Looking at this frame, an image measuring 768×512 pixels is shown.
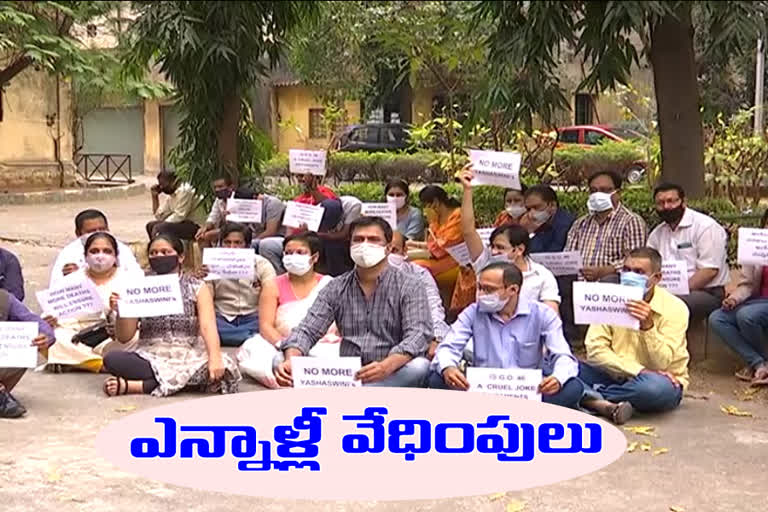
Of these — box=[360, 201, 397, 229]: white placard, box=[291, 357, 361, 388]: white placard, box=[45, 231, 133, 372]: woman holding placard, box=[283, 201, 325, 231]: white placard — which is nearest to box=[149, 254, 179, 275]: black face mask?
box=[45, 231, 133, 372]: woman holding placard

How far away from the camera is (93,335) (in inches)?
268

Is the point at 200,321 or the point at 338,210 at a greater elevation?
the point at 338,210

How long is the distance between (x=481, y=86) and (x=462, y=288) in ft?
4.82

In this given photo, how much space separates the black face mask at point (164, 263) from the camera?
6441 millimetres

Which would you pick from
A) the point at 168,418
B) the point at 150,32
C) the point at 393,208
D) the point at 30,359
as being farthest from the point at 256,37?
the point at 168,418

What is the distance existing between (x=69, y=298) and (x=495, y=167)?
115 inches

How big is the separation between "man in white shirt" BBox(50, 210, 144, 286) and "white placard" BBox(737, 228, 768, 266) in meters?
3.78

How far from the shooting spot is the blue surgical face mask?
5719mm

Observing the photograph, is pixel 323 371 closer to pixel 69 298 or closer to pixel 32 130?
pixel 69 298

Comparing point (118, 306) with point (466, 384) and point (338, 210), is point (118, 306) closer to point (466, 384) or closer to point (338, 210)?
point (466, 384)

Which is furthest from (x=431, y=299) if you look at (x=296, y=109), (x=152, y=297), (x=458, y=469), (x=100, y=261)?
(x=296, y=109)

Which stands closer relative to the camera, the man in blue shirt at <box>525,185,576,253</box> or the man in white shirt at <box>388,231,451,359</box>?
the man in white shirt at <box>388,231,451,359</box>

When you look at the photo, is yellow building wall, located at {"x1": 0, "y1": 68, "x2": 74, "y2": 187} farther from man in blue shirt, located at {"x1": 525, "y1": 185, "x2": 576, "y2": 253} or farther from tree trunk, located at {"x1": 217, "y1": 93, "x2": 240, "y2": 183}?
man in blue shirt, located at {"x1": 525, "y1": 185, "x2": 576, "y2": 253}

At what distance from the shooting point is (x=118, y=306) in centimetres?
630
